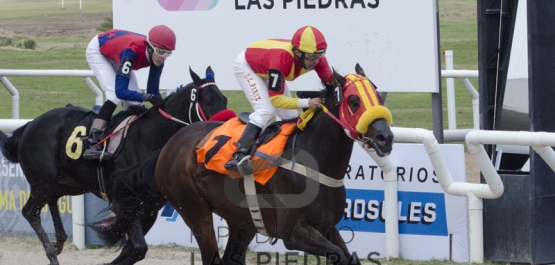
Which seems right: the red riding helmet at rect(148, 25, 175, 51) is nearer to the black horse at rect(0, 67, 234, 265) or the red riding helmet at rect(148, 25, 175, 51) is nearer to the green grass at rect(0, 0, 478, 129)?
the black horse at rect(0, 67, 234, 265)

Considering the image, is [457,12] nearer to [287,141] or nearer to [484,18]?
[484,18]

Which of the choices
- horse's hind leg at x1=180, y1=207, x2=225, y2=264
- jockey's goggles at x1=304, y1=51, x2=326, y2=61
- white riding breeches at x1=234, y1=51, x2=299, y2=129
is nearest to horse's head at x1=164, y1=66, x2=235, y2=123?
white riding breeches at x1=234, y1=51, x2=299, y2=129

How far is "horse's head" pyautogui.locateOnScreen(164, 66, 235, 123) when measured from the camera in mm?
6301

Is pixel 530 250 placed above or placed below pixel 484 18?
below

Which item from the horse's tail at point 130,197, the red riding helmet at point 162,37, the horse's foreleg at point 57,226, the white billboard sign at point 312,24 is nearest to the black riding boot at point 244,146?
the horse's tail at point 130,197

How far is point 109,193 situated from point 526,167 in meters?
2.89

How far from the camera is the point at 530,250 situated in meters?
6.14

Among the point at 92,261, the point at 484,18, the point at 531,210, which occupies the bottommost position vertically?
the point at 92,261

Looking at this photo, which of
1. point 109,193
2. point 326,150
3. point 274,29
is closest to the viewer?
point 326,150

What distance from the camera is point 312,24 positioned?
7434 mm

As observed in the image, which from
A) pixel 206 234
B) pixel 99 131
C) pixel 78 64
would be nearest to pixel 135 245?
pixel 206 234

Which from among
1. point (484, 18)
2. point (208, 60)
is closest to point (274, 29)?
point (208, 60)

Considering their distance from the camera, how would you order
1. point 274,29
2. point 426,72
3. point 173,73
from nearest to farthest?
point 426,72
point 274,29
point 173,73

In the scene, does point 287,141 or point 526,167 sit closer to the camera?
point 287,141
